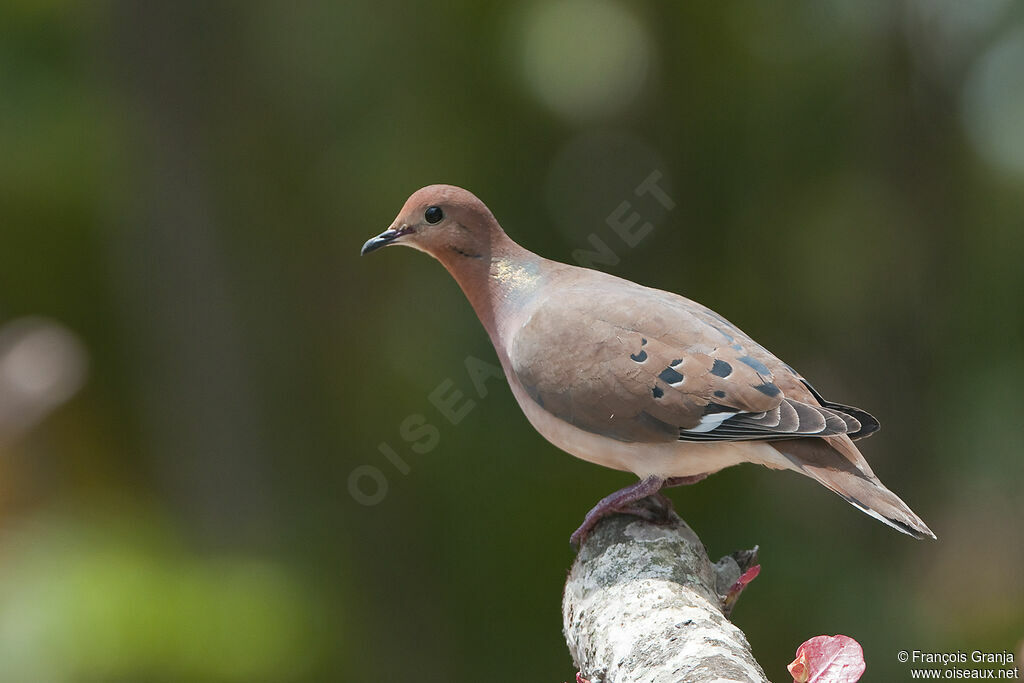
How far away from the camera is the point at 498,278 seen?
2.70 metres

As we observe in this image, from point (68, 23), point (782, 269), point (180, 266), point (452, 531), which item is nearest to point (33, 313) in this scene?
point (180, 266)

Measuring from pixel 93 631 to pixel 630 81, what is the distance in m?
3.38

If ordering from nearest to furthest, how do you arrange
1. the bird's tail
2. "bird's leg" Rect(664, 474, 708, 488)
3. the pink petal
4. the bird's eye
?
1. the pink petal
2. the bird's tail
3. "bird's leg" Rect(664, 474, 708, 488)
4. the bird's eye

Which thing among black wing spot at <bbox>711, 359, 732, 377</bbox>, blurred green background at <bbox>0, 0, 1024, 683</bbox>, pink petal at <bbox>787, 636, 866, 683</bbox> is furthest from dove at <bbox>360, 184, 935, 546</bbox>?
blurred green background at <bbox>0, 0, 1024, 683</bbox>

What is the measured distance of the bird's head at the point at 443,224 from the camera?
265cm

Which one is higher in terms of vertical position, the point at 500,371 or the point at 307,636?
the point at 500,371

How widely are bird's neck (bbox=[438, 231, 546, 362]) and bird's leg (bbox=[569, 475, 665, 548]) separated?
529 millimetres

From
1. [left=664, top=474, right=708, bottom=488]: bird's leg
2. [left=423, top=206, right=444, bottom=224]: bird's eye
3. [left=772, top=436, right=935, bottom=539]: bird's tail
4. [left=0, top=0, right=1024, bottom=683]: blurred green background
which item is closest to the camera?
[left=772, top=436, right=935, bottom=539]: bird's tail

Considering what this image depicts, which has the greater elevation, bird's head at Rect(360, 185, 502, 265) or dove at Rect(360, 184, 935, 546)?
bird's head at Rect(360, 185, 502, 265)

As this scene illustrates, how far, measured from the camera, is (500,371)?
193 inches

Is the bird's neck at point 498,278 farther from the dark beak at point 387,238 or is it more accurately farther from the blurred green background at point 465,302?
the blurred green background at point 465,302

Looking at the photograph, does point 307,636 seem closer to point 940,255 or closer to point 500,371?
point 500,371

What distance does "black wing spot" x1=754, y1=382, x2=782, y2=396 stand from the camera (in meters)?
2.25

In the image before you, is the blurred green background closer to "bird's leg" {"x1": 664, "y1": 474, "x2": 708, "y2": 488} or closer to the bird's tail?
"bird's leg" {"x1": 664, "y1": 474, "x2": 708, "y2": 488}
